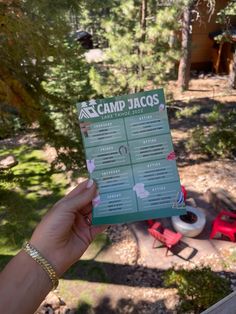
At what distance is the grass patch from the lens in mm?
9016

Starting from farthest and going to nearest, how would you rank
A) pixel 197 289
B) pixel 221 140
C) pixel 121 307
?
pixel 221 140, pixel 121 307, pixel 197 289

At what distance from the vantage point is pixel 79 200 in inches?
96.0

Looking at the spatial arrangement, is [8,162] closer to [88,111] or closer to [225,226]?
[225,226]

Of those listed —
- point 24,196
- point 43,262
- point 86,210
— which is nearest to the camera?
point 43,262

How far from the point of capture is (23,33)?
5020 millimetres

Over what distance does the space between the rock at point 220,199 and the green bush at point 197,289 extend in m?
2.67

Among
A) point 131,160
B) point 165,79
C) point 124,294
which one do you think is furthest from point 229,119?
point 131,160

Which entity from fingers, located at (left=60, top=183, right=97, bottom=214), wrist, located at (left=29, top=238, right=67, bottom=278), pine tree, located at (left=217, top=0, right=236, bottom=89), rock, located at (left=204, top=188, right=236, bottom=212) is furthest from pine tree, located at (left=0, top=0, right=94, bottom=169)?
pine tree, located at (left=217, top=0, right=236, bottom=89)

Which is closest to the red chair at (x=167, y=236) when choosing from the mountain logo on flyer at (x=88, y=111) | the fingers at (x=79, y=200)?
the fingers at (x=79, y=200)

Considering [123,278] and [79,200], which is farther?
[123,278]

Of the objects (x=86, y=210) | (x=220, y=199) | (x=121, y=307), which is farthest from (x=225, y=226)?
(x=86, y=210)

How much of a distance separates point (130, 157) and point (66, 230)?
0.73 metres

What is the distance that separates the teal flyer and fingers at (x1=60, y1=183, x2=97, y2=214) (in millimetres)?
66

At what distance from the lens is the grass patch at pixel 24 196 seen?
9016 millimetres
